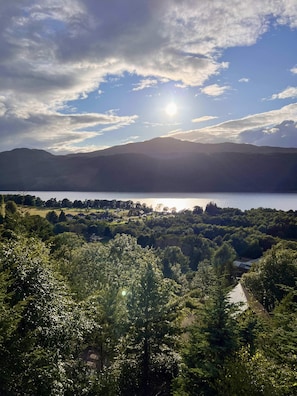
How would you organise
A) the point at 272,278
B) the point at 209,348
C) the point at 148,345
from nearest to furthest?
the point at 209,348 → the point at 148,345 → the point at 272,278

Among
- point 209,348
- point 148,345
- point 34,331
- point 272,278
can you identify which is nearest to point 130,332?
point 148,345

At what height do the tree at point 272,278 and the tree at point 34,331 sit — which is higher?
the tree at point 34,331

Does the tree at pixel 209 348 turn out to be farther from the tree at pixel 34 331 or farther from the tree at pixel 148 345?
the tree at pixel 34 331

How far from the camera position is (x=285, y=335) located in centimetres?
1174

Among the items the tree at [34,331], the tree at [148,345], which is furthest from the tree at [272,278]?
the tree at [34,331]

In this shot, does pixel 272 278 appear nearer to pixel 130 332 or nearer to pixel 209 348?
pixel 130 332

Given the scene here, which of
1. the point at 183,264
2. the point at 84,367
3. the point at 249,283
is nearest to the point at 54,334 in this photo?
the point at 84,367

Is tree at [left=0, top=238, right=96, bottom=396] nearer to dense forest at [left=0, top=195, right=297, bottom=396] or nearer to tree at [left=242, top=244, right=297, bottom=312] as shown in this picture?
dense forest at [left=0, top=195, right=297, bottom=396]

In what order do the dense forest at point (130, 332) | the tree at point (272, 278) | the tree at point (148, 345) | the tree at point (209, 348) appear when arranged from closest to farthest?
the dense forest at point (130, 332) → the tree at point (209, 348) → the tree at point (148, 345) → the tree at point (272, 278)

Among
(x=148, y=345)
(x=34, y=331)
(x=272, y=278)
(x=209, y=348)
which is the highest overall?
(x=34, y=331)

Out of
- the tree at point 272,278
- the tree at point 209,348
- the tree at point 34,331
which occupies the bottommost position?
the tree at point 272,278

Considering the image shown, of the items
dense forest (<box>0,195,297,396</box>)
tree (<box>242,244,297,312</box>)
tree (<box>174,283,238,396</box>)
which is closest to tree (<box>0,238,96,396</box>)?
dense forest (<box>0,195,297,396</box>)

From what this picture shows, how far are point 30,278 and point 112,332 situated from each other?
9.90 metres

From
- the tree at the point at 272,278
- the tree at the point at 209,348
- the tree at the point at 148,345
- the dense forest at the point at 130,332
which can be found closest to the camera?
the dense forest at the point at 130,332
